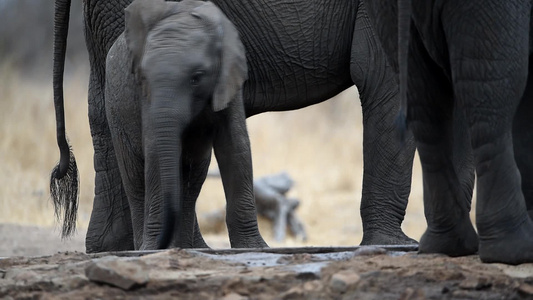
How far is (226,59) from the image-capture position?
4.14m

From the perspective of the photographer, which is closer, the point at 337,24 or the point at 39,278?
the point at 39,278

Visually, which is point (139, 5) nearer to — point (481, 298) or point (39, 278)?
point (39, 278)

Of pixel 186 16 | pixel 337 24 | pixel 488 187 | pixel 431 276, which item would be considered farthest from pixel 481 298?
pixel 337 24

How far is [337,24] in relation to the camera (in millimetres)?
4926

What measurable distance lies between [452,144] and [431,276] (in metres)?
0.53

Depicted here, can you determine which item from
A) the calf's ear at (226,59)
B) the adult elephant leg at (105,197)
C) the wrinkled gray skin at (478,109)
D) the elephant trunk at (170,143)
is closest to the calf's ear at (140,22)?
the calf's ear at (226,59)

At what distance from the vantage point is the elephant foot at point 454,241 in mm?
3227

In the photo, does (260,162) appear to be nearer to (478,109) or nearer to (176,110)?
(176,110)

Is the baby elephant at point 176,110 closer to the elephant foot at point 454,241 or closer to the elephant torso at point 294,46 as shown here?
the elephant torso at point 294,46

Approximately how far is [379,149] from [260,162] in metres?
6.23

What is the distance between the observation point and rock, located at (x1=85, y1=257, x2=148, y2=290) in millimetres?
2802

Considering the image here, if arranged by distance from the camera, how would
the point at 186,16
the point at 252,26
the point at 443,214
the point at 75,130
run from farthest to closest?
the point at 75,130
the point at 252,26
the point at 186,16
the point at 443,214

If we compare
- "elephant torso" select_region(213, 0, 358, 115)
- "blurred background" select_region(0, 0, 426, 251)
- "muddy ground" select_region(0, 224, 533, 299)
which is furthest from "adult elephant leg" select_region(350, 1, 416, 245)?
"blurred background" select_region(0, 0, 426, 251)

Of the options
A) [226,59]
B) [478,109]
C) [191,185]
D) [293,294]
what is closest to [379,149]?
[191,185]
